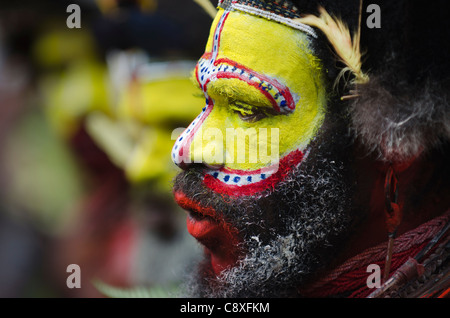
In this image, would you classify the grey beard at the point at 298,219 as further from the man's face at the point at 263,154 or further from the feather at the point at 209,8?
the feather at the point at 209,8

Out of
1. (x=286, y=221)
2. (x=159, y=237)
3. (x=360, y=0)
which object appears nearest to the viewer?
(x=360, y=0)

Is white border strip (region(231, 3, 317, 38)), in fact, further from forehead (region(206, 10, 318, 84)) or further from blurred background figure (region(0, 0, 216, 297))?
blurred background figure (region(0, 0, 216, 297))

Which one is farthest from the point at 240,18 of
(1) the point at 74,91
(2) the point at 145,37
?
(1) the point at 74,91

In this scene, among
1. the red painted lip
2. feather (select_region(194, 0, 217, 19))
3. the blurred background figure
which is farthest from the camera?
the blurred background figure

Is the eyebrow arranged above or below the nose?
above

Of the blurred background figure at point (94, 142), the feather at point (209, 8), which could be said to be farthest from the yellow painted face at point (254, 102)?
the blurred background figure at point (94, 142)

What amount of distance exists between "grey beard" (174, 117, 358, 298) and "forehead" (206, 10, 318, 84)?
0.19 m

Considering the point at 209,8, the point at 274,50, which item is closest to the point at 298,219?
the point at 274,50

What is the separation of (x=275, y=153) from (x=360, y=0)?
16.3 inches

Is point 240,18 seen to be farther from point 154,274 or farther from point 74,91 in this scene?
point 74,91

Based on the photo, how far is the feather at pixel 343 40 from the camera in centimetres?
136

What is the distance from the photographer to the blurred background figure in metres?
2.64

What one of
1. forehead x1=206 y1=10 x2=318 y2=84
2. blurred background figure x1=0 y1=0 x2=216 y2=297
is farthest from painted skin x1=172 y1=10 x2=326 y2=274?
blurred background figure x1=0 y1=0 x2=216 y2=297
